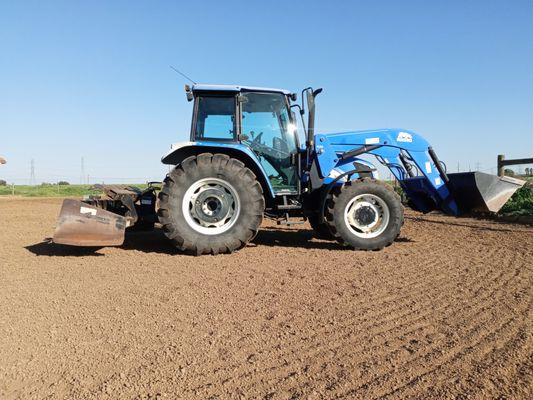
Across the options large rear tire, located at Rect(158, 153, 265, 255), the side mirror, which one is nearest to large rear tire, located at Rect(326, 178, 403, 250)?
large rear tire, located at Rect(158, 153, 265, 255)

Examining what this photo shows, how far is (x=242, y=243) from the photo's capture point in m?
6.01

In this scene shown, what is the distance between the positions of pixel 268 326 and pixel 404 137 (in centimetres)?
468

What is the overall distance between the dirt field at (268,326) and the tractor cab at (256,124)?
153cm

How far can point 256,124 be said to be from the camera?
6461 millimetres

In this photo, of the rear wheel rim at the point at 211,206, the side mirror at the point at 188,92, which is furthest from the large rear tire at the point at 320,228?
the side mirror at the point at 188,92

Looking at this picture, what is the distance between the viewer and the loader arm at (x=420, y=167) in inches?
253

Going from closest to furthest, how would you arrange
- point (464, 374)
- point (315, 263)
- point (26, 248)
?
point (464, 374)
point (315, 263)
point (26, 248)

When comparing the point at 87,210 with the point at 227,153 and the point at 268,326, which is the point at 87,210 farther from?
the point at 268,326

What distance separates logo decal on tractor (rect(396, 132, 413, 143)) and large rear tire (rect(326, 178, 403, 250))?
97 cm

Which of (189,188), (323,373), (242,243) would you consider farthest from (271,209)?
(323,373)

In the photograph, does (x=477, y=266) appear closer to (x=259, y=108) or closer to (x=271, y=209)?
(x=271, y=209)

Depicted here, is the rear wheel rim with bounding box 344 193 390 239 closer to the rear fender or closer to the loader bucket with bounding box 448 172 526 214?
the rear fender

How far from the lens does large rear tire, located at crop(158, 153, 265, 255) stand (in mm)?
5852

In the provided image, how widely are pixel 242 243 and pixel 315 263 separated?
122cm
